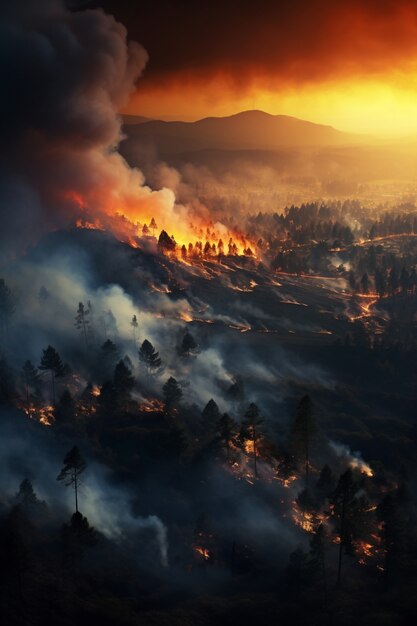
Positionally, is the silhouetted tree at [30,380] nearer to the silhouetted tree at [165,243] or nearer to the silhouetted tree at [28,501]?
the silhouetted tree at [28,501]

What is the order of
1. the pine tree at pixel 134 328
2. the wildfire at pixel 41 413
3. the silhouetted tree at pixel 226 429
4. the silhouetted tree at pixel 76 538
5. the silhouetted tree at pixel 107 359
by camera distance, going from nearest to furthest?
the silhouetted tree at pixel 76 538
the silhouetted tree at pixel 226 429
the wildfire at pixel 41 413
the silhouetted tree at pixel 107 359
the pine tree at pixel 134 328

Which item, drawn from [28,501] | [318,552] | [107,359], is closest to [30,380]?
[107,359]

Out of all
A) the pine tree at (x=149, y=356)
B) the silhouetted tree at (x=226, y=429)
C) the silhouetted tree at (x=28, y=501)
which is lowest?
the silhouetted tree at (x=28, y=501)

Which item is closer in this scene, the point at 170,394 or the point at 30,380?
the point at 30,380

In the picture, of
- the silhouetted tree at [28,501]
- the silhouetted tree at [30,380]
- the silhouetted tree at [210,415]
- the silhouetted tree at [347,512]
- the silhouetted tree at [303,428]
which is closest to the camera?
the silhouetted tree at [347,512]

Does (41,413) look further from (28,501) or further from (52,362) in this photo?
(28,501)

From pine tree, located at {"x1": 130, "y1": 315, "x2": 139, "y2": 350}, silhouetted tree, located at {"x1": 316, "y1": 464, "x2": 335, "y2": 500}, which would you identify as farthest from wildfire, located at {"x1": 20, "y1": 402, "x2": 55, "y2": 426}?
silhouetted tree, located at {"x1": 316, "y1": 464, "x2": 335, "y2": 500}

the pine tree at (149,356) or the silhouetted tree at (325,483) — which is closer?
the silhouetted tree at (325,483)

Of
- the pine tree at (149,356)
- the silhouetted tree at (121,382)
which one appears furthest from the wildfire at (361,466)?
the silhouetted tree at (121,382)

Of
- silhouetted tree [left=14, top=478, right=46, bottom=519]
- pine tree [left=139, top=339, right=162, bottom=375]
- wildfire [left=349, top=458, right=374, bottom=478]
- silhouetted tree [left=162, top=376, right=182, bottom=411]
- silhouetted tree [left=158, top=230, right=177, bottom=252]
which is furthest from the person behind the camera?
silhouetted tree [left=158, top=230, right=177, bottom=252]

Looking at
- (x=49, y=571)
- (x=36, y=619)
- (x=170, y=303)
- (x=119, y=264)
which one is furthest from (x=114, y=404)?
(x=119, y=264)

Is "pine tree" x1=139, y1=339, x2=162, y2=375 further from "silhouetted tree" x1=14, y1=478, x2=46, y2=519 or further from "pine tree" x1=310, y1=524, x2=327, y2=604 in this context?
"pine tree" x1=310, y1=524, x2=327, y2=604
